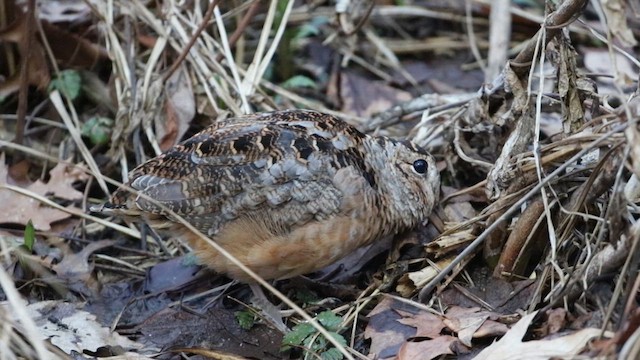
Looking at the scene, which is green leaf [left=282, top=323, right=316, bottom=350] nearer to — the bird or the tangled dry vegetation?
the tangled dry vegetation

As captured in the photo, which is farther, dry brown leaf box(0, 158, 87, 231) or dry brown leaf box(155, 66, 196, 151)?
dry brown leaf box(155, 66, 196, 151)

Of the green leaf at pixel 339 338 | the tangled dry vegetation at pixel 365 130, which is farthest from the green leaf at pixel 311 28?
the green leaf at pixel 339 338

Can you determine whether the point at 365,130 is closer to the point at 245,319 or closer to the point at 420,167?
the point at 420,167

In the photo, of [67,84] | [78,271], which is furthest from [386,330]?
[67,84]

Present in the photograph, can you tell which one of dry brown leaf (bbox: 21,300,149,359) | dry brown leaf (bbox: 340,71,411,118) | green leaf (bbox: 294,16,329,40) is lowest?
dry brown leaf (bbox: 21,300,149,359)

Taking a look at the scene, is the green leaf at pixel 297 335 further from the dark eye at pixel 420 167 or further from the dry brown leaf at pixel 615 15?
the dry brown leaf at pixel 615 15

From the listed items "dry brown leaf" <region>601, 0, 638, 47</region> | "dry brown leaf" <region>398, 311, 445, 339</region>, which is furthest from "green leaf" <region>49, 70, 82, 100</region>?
"dry brown leaf" <region>601, 0, 638, 47</region>

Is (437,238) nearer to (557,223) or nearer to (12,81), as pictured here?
(557,223)
